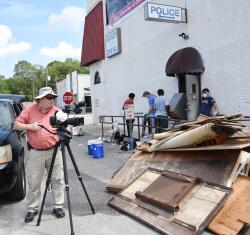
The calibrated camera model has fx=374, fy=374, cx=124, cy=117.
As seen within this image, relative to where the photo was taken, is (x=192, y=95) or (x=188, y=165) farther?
(x=192, y=95)

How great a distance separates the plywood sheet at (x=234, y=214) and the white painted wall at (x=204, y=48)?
552cm

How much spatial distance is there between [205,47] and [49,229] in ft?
27.3

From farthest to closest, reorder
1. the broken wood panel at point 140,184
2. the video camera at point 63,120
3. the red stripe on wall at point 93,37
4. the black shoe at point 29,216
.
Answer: the red stripe on wall at point 93,37 < the broken wood panel at point 140,184 < the black shoe at point 29,216 < the video camera at point 63,120

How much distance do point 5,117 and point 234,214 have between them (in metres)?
4.15

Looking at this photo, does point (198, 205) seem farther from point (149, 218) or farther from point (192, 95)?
point (192, 95)

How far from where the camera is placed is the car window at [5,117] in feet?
20.2

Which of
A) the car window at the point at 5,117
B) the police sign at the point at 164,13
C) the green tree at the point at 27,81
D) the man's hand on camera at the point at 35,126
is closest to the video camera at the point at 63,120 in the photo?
the man's hand on camera at the point at 35,126

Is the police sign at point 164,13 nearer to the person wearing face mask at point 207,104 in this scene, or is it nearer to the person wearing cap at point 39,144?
the person wearing face mask at point 207,104

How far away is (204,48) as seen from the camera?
1150 cm

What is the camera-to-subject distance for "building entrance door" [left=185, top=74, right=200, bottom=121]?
11914mm

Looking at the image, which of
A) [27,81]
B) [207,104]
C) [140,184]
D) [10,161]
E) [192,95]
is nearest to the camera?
[10,161]

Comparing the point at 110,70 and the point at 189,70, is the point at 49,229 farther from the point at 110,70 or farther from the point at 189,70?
the point at 110,70

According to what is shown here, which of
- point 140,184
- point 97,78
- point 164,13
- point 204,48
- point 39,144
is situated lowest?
point 140,184

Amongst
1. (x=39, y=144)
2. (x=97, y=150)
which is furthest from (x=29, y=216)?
(x=97, y=150)
